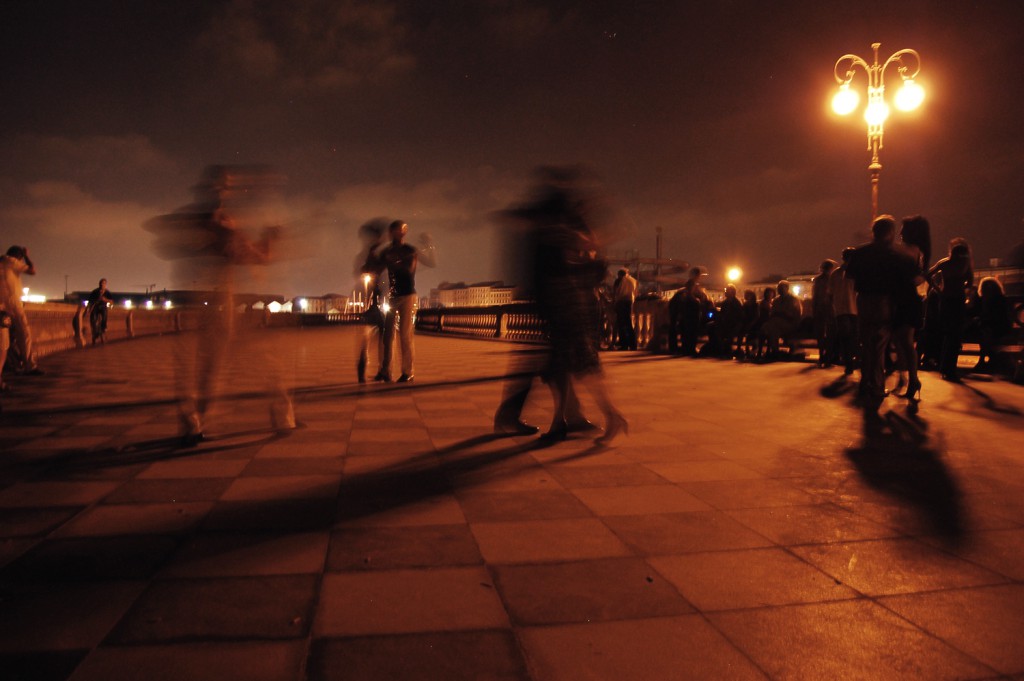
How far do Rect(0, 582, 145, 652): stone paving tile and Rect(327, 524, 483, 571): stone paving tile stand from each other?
72 cm

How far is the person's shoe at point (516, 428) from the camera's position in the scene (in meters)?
5.37

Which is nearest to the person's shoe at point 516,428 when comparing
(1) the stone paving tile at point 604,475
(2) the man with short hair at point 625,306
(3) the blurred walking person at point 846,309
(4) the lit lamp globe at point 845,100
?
(1) the stone paving tile at point 604,475

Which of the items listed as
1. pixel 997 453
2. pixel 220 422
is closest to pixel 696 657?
pixel 997 453

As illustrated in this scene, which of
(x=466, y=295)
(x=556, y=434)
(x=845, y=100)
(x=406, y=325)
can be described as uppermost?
(x=466, y=295)

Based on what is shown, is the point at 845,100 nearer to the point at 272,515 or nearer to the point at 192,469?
the point at 192,469

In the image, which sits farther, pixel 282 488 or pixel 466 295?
pixel 466 295

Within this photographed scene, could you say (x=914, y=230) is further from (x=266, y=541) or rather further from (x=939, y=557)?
(x=266, y=541)

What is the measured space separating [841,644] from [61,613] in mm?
2386

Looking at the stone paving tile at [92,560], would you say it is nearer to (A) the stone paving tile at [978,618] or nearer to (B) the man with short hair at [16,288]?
(A) the stone paving tile at [978,618]

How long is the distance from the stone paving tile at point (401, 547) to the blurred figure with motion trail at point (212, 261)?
2.51m

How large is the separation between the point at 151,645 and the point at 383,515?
1359 mm

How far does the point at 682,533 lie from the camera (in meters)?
3.09

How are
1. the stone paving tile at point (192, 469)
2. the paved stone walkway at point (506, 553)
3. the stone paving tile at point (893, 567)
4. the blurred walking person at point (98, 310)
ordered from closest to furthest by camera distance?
the paved stone walkway at point (506, 553)
the stone paving tile at point (893, 567)
the stone paving tile at point (192, 469)
the blurred walking person at point (98, 310)

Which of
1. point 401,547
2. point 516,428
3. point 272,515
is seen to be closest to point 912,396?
point 516,428
